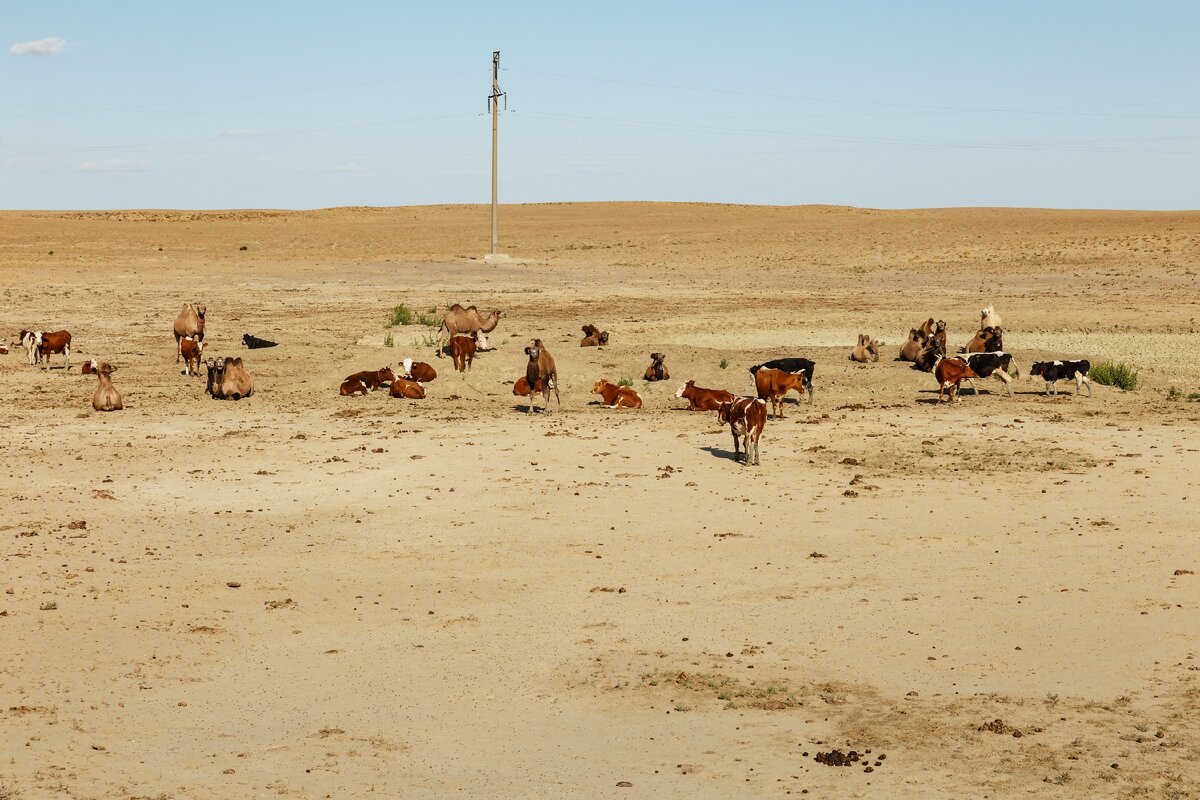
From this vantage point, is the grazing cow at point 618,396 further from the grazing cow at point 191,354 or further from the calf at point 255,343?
the calf at point 255,343

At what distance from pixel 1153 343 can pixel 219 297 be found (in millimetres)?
26649

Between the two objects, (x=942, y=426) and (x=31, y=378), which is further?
(x=31, y=378)

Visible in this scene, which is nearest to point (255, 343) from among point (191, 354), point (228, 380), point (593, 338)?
point (191, 354)

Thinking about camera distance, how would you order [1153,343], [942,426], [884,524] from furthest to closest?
[1153,343] → [942,426] → [884,524]

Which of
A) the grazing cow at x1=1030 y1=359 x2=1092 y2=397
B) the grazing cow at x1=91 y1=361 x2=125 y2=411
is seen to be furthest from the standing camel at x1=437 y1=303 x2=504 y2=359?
the grazing cow at x1=1030 y1=359 x2=1092 y2=397

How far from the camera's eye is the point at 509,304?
40781 mm

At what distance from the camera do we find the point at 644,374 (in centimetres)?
2459

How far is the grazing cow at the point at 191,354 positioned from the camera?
25.8 meters

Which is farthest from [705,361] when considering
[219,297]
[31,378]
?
[219,297]

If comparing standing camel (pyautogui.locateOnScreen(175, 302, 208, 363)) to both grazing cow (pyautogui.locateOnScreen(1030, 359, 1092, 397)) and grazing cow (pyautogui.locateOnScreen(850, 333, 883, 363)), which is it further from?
grazing cow (pyautogui.locateOnScreen(1030, 359, 1092, 397))

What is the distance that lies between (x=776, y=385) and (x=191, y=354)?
10.8 metres

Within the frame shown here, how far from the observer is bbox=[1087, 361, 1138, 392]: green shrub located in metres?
23.7

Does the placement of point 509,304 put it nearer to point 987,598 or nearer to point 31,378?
point 31,378

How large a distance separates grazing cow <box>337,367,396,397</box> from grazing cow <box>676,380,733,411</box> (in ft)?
16.3
